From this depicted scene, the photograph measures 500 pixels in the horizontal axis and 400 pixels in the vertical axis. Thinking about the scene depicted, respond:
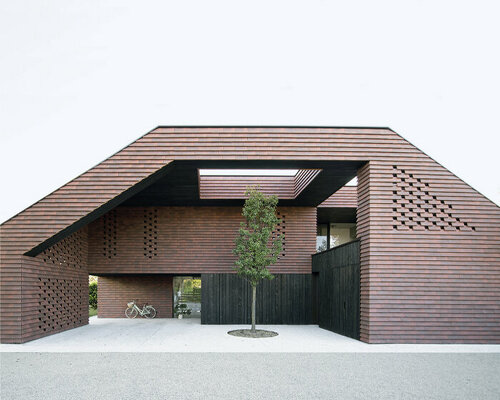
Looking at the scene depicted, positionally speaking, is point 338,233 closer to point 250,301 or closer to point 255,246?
point 250,301

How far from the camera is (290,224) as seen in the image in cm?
1655

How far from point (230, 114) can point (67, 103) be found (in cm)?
723

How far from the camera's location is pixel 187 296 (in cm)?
1936

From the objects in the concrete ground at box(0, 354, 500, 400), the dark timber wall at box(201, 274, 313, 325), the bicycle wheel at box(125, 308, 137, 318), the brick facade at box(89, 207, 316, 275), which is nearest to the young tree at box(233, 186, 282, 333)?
the dark timber wall at box(201, 274, 313, 325)

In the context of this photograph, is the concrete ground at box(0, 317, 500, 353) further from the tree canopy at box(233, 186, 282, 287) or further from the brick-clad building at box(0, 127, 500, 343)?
the tree canopy at box(233, 186, 282, 287)

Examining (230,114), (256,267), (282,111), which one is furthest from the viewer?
(282,111)

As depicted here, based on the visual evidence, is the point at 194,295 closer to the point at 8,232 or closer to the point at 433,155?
the point at 8,232

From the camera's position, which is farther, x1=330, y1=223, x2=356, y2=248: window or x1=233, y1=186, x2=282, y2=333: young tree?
x1=330, y1=223, x2=356, y2=248: window

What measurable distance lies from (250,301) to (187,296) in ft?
14.4

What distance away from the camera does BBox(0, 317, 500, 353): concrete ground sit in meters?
9.91

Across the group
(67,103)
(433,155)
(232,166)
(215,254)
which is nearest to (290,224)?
(215,254)

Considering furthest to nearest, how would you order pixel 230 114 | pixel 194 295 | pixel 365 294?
pixel 230 114, pixel 194 295, pixel 365 294

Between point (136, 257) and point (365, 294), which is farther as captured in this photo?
point (136, 257)

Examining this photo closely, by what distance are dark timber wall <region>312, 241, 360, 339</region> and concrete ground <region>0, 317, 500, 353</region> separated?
1.22 ft
